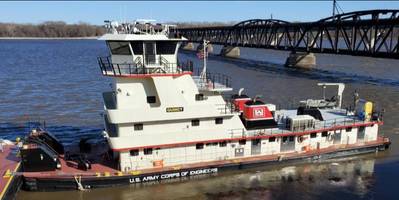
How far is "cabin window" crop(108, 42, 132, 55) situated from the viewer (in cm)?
1936

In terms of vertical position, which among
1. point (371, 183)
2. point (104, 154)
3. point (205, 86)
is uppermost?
point (205, 86)

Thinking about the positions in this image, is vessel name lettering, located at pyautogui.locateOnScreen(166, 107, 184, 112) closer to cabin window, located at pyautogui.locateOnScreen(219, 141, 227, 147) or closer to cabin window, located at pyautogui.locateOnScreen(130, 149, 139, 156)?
cabin window, located at pyautogui.locateOnScreen(130, 149, 139, 156)

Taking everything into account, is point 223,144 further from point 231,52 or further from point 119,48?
point 231,52

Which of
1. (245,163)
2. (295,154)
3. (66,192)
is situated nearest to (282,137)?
(295,154)

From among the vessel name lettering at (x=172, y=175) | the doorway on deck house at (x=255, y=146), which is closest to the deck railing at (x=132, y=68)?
the vessel name lettering at (x=172, y=175)

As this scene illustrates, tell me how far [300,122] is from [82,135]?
15700 mm

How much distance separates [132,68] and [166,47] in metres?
2.05

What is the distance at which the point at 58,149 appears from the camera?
22.1 m

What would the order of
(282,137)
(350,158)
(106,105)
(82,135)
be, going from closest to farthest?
1. (106,105)
2. (282,137)
3. (350,158)
4. (82,135)

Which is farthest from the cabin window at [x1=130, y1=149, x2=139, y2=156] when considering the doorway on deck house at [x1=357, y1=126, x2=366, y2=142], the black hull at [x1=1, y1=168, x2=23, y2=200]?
the doorway on deck house at [x1=357, y1=126, x2=366, y2=142]

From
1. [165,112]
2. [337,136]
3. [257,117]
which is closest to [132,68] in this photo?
[165,112]

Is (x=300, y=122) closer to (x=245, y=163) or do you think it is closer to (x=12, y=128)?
(x=245, y=163)

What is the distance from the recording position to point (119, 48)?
19547 millimetres

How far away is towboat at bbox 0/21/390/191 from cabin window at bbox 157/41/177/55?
51mm
